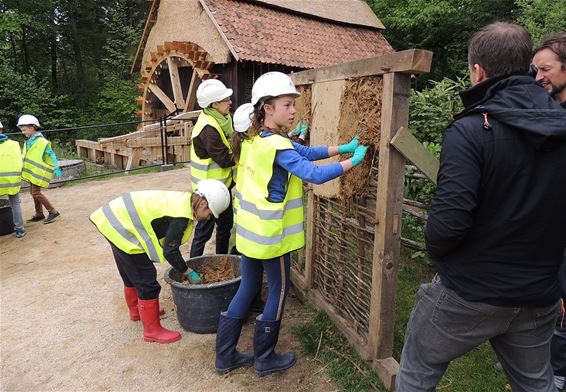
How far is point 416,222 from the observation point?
4.79 m

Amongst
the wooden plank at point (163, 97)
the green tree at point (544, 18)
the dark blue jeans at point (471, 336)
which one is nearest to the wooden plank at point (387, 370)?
the dark blue jeans at point (471, 336)

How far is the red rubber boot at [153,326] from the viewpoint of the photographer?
3.28 meters

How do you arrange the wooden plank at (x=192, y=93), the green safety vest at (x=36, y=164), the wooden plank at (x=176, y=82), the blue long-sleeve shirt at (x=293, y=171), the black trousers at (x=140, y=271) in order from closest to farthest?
the blue long-sleeve shirt at (x=293, y=171)
the black trousers at (x=140, y=271)
the green safety vest at (x=36, y=164)
the wooden plank at (x=192, y=93)
the wooden plank at (x=176, y=82)

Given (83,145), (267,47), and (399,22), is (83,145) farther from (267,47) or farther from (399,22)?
(399,22)

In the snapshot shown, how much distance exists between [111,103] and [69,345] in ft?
59.6

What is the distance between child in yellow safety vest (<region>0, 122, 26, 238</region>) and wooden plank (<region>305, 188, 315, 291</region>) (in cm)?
435

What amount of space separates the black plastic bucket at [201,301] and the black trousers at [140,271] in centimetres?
15

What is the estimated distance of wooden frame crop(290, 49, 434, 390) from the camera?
2.38 m

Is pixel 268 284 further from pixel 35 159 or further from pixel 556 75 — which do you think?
pixel 35 159

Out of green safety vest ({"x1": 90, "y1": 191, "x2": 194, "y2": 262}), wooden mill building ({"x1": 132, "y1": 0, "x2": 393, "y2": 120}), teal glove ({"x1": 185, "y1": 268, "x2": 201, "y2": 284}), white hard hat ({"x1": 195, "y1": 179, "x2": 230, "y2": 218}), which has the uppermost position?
wooden mill building ({"x1": 132, "y1": 0, "x2": 393, "y2": 120})

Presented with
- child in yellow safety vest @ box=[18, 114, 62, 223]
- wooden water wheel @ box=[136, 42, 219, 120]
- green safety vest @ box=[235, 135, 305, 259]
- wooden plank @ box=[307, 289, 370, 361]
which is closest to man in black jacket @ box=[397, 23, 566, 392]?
green safety vest @ box=[235, 135, 305, 259]

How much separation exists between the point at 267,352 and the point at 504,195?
192 cm

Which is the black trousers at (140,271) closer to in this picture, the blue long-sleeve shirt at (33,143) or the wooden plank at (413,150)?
the wooden plank at (413,150)

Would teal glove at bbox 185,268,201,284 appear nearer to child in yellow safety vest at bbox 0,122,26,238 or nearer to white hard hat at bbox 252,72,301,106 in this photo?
white hard hat at bbox 252,72,301,106
